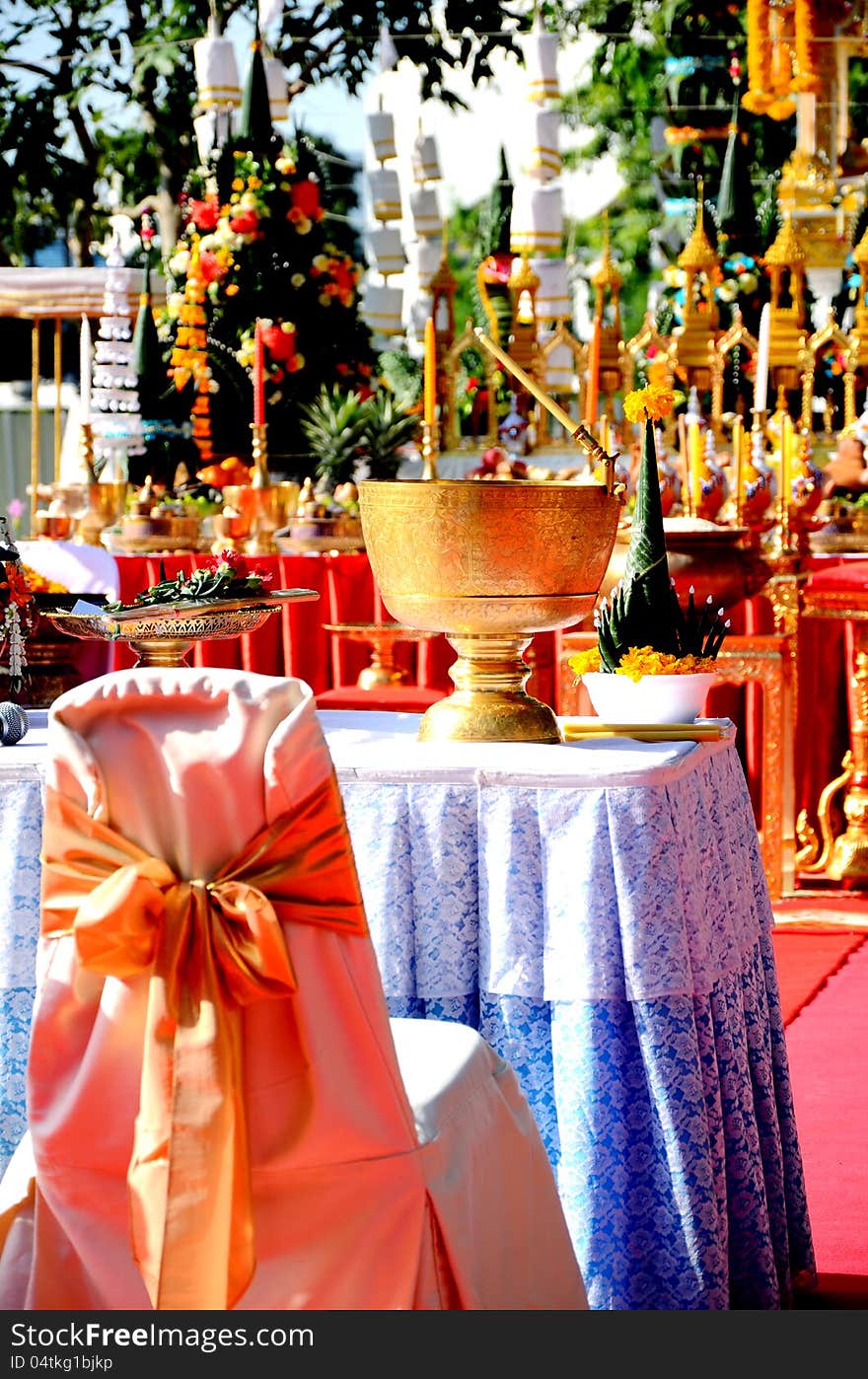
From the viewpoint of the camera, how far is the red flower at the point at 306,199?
716 cm

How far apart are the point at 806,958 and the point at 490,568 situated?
2240 mm

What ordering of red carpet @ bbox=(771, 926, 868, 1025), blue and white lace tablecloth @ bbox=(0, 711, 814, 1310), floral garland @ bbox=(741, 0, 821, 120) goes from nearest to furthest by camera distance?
1. blue and white lace tablecloth @ bbox=(0, 711, 814, 1310)
2. red carpet @ bbox=(771, 926, 868, 1025)
3. floral garland @ bbox=(741, 0, 821, 120)

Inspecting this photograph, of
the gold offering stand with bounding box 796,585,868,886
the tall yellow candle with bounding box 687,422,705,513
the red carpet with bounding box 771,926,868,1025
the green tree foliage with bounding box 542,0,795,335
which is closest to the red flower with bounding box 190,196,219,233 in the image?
the tall yellow candle with bounding box 687,422,705,513

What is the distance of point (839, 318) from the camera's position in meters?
8.92

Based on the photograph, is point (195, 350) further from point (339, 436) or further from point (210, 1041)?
point (210, 1041)

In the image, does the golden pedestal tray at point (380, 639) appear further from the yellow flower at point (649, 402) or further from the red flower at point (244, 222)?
the red flower at point (244, 222)

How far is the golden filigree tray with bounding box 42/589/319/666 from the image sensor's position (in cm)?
239

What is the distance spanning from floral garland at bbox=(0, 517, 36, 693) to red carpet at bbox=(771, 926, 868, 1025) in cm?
187

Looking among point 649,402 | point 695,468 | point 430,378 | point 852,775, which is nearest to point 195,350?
point 695,468

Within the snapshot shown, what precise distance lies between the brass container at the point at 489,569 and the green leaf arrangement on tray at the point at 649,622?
13 centimetres

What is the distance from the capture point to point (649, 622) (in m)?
2.50

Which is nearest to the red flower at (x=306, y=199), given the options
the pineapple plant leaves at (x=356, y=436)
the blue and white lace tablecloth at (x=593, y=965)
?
the pineapple plant leaves at (x=356, y=436)

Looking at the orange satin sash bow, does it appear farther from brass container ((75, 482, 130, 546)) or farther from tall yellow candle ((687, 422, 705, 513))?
brass container ((75, 482, 130, 546))

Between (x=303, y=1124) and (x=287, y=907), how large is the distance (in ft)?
0.60
